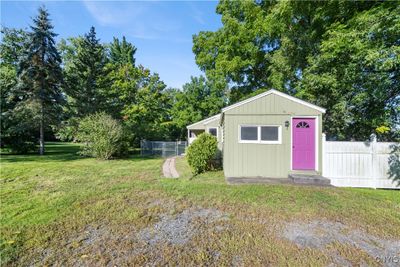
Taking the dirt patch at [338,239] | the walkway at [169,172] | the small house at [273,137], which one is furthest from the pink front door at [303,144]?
the walkway at [169,172]

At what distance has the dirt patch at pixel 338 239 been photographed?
9.95 feet

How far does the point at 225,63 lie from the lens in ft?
53.0

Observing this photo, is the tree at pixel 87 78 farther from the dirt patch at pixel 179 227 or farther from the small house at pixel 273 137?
the dirt patch at pixel 179 227

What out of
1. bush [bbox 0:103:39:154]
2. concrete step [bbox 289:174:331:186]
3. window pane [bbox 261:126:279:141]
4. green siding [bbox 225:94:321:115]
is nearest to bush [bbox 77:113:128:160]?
bush [bbox 0:103:39:154]

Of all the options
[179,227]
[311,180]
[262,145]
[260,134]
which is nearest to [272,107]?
[260,134]

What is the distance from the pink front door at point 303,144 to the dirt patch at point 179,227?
4.69 m

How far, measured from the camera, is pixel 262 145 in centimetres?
801

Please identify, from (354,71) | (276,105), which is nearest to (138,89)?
(276,105)

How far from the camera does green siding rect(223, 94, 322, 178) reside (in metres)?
7.91

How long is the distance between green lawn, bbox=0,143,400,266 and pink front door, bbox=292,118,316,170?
1.44 meters

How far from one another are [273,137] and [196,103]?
1928 centimetres

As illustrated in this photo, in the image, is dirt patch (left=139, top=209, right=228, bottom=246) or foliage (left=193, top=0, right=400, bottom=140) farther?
foliage (left=193, top=0, right=400, bottom=140)

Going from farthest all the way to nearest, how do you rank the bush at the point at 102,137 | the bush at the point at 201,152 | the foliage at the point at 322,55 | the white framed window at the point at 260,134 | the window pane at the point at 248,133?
the bush at the point at 102,137 → the bush at the point at 201,152 → the window pane at the point at 248,133 → the white framed window at the point at 260,134 → the foliage at the point at 322,55

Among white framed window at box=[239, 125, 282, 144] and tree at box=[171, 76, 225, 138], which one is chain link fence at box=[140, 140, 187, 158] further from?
white framed window at box=[239, 125, 282, 144]
